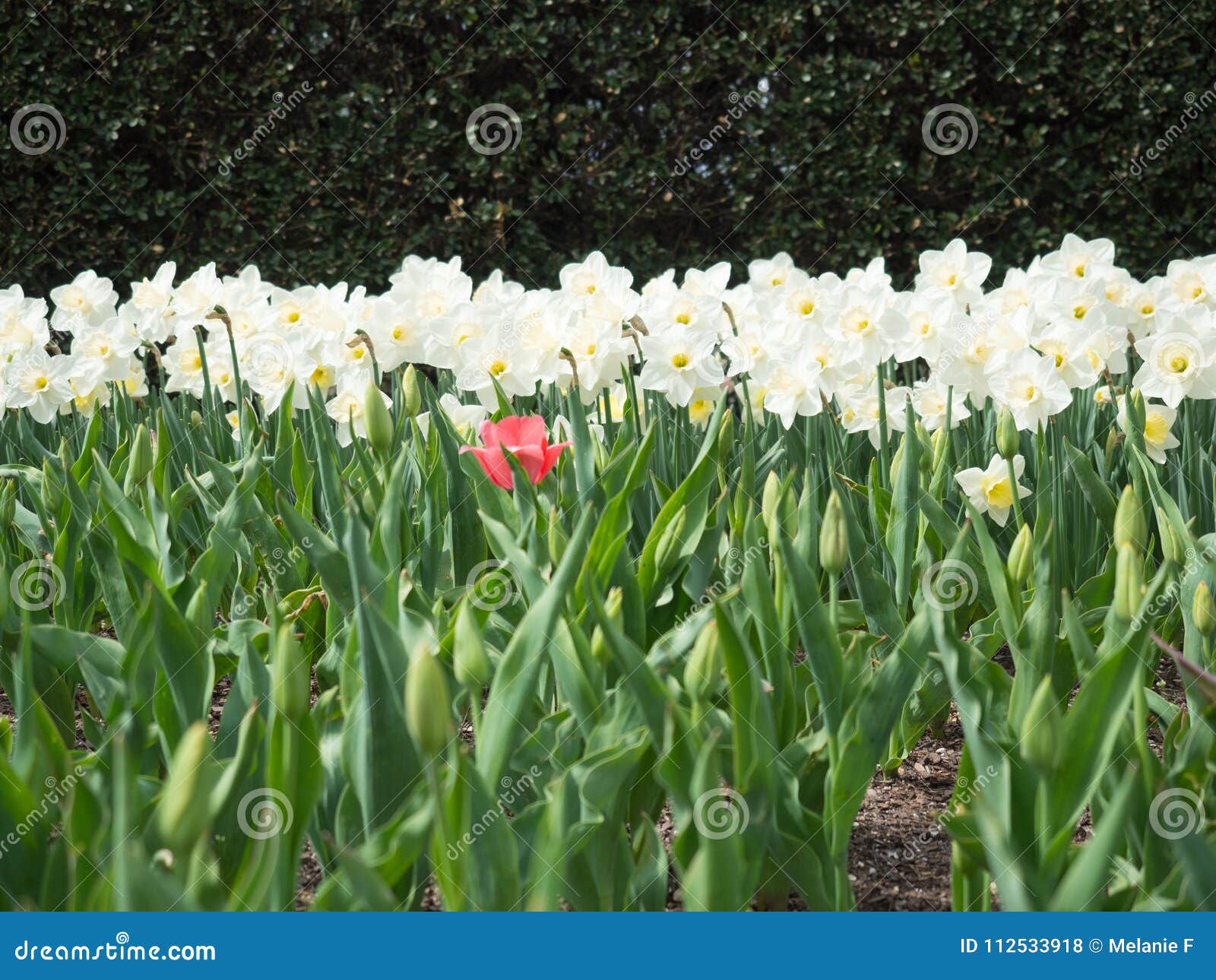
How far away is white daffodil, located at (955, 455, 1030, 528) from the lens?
1917mm

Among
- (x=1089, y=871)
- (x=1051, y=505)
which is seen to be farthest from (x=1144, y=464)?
(x=1089, y=871)

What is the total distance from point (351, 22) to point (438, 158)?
2.32 ft

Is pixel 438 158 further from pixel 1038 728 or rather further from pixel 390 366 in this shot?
pixel 1038 728

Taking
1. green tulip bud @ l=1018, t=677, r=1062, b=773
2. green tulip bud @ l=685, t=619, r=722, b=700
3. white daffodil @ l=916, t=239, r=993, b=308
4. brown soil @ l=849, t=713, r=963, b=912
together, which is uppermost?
white daffodil @ l=916, t=239, r=993, b=308

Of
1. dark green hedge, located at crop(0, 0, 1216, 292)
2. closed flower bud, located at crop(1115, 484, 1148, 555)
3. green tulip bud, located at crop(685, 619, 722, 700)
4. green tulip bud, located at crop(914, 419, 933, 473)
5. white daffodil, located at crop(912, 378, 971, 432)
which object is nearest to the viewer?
green tulip bud, located at crop(685, 619, 722, 700)

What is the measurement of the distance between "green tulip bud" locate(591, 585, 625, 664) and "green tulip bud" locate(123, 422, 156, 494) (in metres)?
0.97

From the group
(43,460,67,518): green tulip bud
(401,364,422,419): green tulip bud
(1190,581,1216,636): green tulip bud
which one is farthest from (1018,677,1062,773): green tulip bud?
(43,460,67,518): green tulip bud
